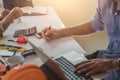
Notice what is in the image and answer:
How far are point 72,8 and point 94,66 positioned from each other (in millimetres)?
1616

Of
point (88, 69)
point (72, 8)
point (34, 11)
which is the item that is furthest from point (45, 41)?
point (72, 8)

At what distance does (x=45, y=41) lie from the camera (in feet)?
4.96

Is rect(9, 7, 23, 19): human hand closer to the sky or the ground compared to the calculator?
closer to the sky

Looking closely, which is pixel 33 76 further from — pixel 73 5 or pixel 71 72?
pixel 73 5

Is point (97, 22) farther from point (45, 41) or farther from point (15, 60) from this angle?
point (15, 60)

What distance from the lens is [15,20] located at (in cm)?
188

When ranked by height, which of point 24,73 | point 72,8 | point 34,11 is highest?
point 24,73

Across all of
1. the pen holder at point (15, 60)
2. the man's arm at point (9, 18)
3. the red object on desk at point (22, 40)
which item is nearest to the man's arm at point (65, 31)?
the red object on desk at point (22, 40)

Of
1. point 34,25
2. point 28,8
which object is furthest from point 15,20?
point 28,8

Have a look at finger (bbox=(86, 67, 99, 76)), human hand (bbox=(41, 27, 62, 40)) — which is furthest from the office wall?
finger (bbox=(86, 67, 99, 76))

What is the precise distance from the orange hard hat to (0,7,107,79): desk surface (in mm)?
306

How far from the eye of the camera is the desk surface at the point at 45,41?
1383mm

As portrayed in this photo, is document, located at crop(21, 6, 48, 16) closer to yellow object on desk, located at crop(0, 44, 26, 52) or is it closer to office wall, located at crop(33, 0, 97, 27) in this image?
office wall, located at crop(33, 0, 97, 27)

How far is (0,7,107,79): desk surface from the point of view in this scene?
1.38 m
